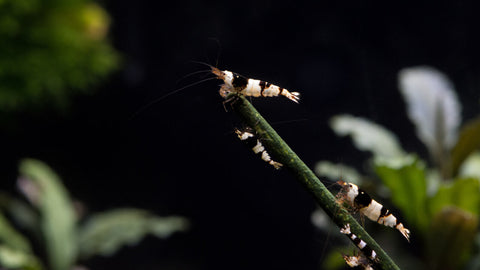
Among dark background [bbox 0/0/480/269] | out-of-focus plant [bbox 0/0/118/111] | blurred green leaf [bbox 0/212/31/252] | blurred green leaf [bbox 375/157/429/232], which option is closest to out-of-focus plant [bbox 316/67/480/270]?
blurred green leaf [bbox 375/157/429/232]

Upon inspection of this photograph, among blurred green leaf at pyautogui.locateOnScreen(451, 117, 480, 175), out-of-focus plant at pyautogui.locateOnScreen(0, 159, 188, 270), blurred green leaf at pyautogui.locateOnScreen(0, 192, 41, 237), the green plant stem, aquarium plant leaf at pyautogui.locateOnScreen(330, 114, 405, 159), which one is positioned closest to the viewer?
the green plant stem

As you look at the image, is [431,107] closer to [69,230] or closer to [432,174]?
[432,174]

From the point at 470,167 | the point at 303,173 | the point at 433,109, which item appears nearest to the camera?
the point at 303,173

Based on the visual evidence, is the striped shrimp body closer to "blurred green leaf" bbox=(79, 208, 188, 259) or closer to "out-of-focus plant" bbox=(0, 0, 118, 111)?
"blurred green leaf" bbox=(79, 208, 188, 259)

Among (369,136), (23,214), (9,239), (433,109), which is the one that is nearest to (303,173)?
(369,136)

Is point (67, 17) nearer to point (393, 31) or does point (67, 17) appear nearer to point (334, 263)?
point (393, 31)

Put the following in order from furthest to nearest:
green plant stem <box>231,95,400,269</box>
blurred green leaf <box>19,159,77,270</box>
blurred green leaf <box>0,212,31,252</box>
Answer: blurred green leaf <box>19,159,77,270</box>, blurred green leaf <box>0,212,31,252</box>, green plant stem <box>231,95,400,269</box>

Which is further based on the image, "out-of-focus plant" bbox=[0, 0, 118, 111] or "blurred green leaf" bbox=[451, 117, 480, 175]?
"out-of-focus plant" bbox=[0, 0, 118, 111]
